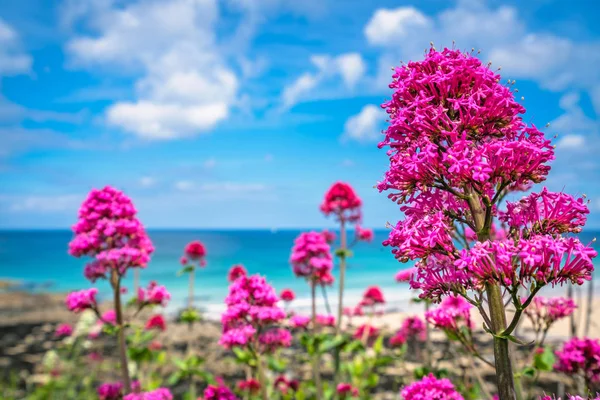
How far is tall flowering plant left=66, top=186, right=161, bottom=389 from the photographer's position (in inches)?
221

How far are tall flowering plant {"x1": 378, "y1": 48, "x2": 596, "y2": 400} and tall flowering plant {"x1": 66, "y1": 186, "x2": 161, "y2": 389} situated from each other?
162 inches

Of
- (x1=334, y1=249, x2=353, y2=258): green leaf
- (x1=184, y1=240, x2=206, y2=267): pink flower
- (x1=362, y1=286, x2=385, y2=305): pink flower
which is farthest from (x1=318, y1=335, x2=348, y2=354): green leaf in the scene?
(x1=184, y1=240, x2=206, y2=267): pink flower

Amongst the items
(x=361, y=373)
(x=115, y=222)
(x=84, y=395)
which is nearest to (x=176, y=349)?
(x=84, y=395)

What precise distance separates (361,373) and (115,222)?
6.06 metres

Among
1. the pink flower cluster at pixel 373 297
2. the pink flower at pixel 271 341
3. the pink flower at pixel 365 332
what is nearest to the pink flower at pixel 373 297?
the pink flower cluster at pixel 373 297

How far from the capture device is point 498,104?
101 inches

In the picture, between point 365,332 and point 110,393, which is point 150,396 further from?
point 365,332

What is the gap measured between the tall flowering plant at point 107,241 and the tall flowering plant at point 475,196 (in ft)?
13.5

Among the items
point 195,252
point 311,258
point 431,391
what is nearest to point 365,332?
point 311,258

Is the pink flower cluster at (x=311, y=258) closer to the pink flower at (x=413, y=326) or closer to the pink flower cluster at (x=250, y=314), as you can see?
the pink flower at (x=413, y=326)

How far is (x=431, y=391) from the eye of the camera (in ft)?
11.0

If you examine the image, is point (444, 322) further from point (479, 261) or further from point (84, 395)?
point (84, 395)

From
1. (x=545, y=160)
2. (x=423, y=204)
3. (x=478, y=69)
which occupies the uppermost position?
(x=478, y=69)

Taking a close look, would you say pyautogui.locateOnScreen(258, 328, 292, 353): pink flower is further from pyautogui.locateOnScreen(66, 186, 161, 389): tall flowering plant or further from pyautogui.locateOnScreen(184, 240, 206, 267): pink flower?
pyautogui.locateOnScreen(184, 240, 206, 267): pink flower
